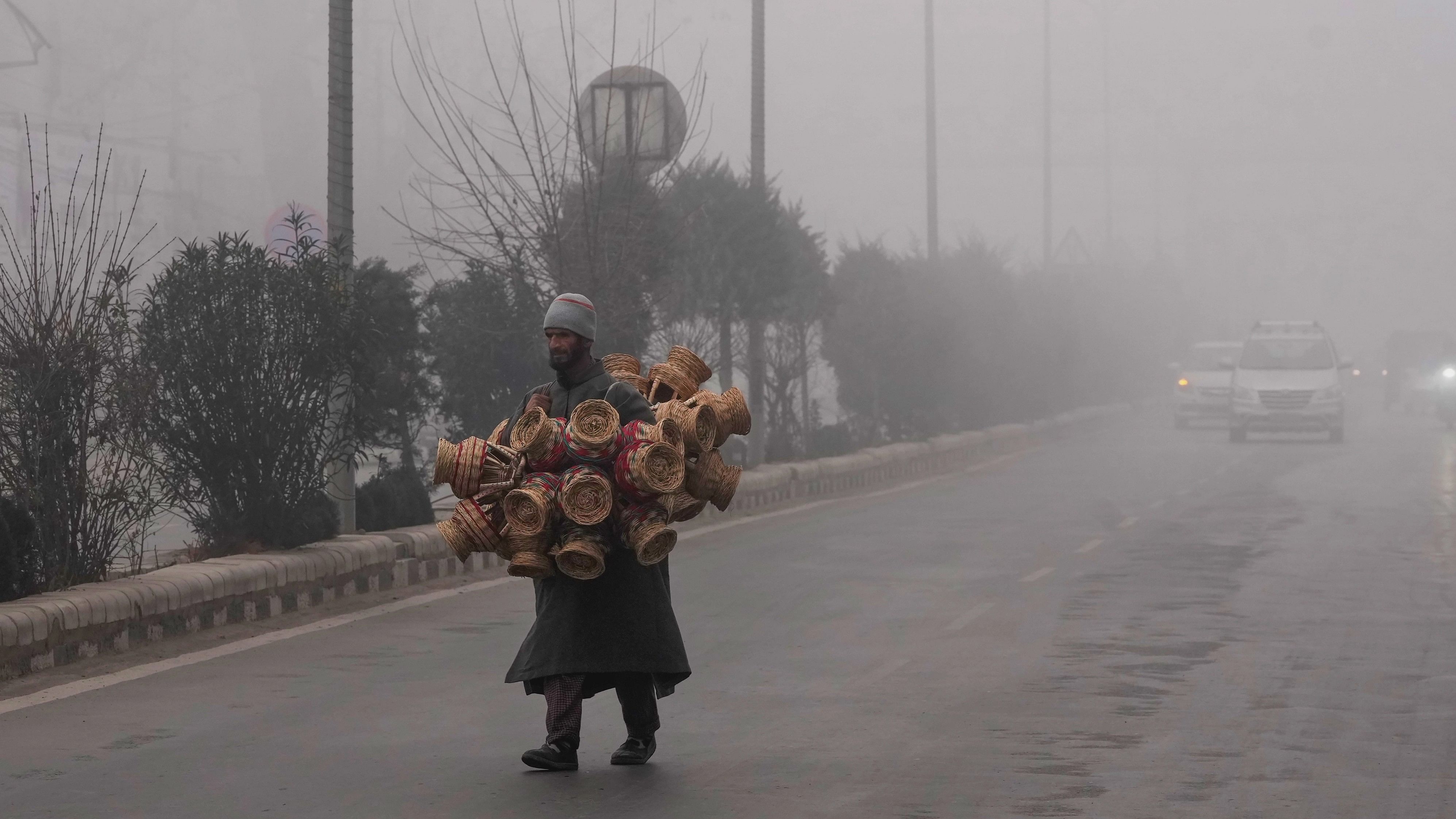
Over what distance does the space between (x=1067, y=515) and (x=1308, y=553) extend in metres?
4.48

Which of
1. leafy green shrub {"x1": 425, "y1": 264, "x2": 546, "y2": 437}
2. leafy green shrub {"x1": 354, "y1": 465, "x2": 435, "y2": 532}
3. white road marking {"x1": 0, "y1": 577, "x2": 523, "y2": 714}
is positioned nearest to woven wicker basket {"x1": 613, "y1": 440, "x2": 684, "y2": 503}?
white road marking {"x1": 0, "y1": 577, "x2": 523, "y2": 714}

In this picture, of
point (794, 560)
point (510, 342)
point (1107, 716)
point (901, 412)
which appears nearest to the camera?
point (1107, 716)

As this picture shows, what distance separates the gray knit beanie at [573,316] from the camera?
7.50m

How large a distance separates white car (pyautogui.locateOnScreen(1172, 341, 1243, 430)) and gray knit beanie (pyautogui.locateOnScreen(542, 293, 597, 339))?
3767 centimetres

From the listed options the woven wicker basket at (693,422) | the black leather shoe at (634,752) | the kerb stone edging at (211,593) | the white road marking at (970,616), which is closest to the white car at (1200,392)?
the kerb stone edging at (211,593)

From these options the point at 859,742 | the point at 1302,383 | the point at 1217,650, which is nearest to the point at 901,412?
the point at 1302,383

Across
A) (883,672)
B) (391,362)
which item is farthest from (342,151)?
(883,672)

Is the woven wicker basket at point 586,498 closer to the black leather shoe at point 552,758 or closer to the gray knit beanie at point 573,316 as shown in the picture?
the gray knit beanie at point 573,316

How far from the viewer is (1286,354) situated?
39.4 metres

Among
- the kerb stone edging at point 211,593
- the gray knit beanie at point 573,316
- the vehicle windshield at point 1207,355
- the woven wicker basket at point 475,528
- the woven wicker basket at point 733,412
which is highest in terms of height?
the vehicle windshield at point 1207,355

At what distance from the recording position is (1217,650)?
1077 cm

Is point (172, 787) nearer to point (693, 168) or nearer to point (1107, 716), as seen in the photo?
point (1107, 716)

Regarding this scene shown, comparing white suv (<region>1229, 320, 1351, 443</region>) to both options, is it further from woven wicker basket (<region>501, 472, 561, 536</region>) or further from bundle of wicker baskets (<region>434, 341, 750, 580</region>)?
woven wicker basket (<region>501, 472, 561, 536</region>)

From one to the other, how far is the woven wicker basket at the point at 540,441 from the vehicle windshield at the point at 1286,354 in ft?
110
